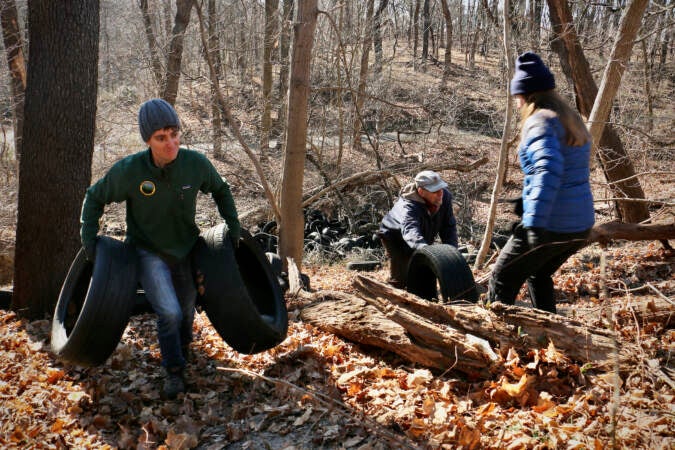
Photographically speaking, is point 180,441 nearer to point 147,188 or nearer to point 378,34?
point 147,188

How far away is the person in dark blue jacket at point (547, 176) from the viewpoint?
378 centimetres

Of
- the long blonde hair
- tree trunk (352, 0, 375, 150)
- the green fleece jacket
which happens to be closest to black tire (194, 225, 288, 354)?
the green fleece jacket

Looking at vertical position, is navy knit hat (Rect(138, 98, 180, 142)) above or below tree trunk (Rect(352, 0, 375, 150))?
below

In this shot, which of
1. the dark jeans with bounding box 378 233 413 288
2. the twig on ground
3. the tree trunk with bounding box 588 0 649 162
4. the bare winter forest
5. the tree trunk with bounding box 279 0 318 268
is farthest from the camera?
the tree trunk with bounding box 588 0 649 162

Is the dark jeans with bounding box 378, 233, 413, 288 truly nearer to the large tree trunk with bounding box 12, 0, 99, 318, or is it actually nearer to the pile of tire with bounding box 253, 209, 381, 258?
the large tree trunk with bounding box 12, 0, 99, 318

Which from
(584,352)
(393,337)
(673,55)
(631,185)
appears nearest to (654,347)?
(584,352)

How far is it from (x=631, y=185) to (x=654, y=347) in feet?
21.0

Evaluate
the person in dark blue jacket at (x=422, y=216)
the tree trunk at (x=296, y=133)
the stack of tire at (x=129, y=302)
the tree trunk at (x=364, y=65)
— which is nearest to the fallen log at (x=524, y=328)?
the person in dark blue jacket at (x=422, y=216)

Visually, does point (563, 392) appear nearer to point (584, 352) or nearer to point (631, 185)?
point (584, 352)

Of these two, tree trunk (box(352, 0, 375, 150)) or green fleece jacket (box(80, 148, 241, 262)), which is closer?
green fleece jacket (box(80, 148, 241, 262))

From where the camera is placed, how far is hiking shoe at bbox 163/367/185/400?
4.14 meters

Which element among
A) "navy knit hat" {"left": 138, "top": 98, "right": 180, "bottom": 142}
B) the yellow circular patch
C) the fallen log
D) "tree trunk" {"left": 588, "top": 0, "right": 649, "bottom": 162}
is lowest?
the fallen log

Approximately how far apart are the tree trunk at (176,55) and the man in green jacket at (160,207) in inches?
407

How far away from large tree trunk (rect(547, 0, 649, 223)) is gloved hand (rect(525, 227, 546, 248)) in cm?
591
